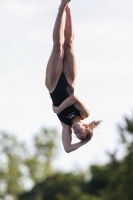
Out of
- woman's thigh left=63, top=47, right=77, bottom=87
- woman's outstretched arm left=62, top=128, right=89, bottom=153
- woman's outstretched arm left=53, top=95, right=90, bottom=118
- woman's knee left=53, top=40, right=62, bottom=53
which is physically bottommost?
woman's outstretched arm left=62, top=128, right=89, bottom=153

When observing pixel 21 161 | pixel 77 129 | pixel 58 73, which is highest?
pixel 21 161

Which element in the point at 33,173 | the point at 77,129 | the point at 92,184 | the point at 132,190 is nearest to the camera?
the point at 77,129

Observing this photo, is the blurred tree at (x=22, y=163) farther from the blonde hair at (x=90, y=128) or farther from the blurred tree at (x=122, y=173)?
the blonde hair at (x=90, y=128)

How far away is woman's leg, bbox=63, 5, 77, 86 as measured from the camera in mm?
17344

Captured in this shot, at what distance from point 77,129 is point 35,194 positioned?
59431mm

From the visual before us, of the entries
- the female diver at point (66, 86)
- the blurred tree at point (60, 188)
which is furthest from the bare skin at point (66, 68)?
the blurred tree at point (60, 188)

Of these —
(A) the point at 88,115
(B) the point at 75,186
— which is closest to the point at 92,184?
(B) the point at 75,186

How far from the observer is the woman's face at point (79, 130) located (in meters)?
16.5

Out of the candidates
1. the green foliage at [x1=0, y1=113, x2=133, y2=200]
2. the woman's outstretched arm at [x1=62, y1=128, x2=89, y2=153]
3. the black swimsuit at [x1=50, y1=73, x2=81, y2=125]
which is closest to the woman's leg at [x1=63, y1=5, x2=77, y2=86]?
the black swimsuit at [x1=50, y1=73, x2=81, y2=125]

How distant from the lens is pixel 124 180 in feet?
180

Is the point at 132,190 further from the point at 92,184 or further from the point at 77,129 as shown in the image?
the point at 77,129

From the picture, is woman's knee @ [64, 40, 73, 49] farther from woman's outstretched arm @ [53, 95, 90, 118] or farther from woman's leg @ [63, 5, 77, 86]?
woman's outstretched arm @ [53, 95, 90, 118]

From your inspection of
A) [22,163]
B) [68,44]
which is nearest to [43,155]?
[22,163]

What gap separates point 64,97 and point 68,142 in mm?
1084
